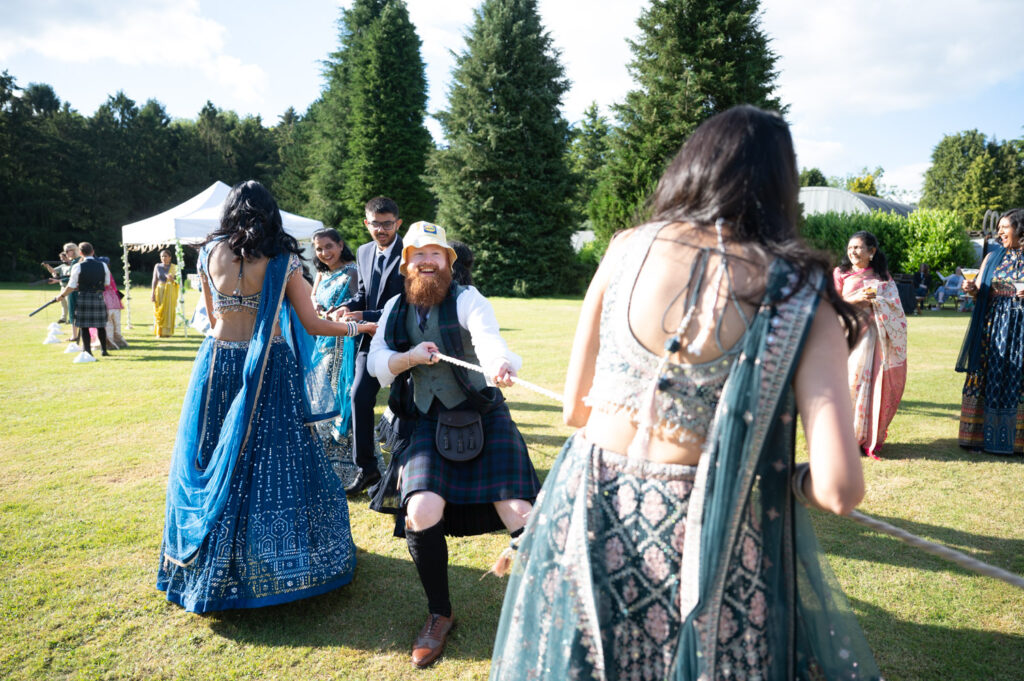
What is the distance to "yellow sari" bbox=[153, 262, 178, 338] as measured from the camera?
46.1ft

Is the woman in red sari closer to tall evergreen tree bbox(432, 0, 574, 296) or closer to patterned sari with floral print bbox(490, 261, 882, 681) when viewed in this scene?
patterned sari with floral print bbox(490, 261, 882, 681)

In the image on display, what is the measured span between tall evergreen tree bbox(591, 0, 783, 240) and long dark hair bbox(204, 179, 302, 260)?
24.2 metres

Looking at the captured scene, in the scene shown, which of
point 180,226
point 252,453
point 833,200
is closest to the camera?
point 252,453

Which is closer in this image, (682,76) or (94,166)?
(682,76)

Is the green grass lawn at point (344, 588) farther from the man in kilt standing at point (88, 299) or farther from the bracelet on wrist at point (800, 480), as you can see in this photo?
the man in kilt standing at point (88, 299)

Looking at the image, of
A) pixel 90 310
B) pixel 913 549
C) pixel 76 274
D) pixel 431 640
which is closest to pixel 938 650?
pixel 913 549

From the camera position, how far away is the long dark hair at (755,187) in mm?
1450

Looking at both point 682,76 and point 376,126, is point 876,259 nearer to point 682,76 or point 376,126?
point 682,76

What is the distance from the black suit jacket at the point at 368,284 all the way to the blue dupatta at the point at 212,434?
1.40 meters

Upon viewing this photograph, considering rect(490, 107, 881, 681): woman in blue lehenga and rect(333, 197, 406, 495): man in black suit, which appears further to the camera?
rect(333, 197, 406, 495): man in black suit

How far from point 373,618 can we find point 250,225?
211 cm

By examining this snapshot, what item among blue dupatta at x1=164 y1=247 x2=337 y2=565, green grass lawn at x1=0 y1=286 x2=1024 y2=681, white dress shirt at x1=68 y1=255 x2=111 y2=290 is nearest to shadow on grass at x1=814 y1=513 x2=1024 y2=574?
green grass lawn at x1=0 y1=286 x2=1024 y2=681

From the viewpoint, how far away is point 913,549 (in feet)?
13.3

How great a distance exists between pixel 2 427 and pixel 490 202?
22.6 m
